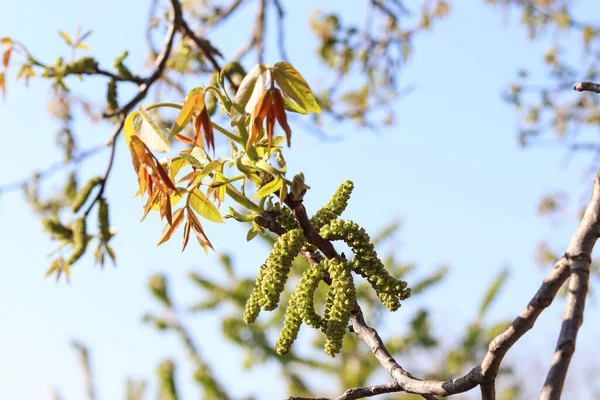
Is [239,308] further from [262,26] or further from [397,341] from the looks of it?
[262,26]

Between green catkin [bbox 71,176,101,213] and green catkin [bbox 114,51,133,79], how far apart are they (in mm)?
377

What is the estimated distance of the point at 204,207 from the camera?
3.88 feet

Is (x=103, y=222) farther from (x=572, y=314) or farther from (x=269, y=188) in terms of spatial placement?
(x=572, y=314)

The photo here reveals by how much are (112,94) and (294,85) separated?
1483 mm

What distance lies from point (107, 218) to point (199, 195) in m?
1.36

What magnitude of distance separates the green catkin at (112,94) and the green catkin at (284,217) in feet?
4.65

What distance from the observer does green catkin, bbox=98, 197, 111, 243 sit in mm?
2408

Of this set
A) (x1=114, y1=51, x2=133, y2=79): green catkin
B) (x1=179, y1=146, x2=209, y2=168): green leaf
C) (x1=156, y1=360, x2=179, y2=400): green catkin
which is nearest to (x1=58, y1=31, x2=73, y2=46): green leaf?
(x1=114, y1=51, x2=133, y2=79): green catkin

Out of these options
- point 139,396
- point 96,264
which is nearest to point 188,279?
point 139,396

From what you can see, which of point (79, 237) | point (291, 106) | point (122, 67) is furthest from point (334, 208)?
point (79, 237)

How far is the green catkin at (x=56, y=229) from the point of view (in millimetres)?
2473

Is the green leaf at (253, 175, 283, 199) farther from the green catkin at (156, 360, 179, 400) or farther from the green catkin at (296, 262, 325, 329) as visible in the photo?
the green catkin at (156, 360, 179, 400)

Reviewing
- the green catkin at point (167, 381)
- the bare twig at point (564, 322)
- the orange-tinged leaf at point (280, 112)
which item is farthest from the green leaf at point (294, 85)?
the green catkin at point (167, 381)

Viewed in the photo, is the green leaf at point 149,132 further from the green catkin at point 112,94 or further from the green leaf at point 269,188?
the green catkin at point 112,94
